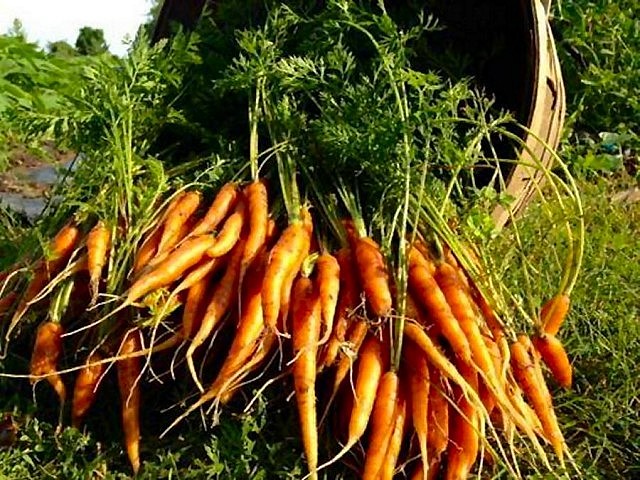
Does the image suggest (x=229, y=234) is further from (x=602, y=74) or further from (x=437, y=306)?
(x=602, y=74)

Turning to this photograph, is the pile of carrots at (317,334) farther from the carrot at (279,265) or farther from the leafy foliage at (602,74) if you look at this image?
the leafy foliage at (602,74)

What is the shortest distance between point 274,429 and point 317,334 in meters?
0.21

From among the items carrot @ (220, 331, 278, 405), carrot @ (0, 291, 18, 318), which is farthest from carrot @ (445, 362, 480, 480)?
carrot @ (0, 291, 18, 318)

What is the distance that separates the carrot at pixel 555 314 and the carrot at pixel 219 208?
61 centimetres

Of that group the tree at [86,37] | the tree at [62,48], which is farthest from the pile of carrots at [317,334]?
the tree at [86,37]

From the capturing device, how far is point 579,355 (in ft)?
6.40

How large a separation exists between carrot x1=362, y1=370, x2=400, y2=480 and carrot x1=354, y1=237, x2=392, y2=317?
4.4 inches

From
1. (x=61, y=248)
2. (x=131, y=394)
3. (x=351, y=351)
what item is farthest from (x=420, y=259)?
(x=61, y=248)

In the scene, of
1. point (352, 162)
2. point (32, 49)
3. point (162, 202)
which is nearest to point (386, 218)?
point (352, 162)

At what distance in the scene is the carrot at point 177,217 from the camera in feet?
5.90

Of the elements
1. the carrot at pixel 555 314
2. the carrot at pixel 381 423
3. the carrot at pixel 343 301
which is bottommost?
the carrot at pixel 555 314

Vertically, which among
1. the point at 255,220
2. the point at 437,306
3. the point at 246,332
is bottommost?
the point at 437,306

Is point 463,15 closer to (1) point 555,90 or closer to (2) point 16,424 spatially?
(1) point 555,90

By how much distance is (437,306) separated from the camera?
166 centimetres
